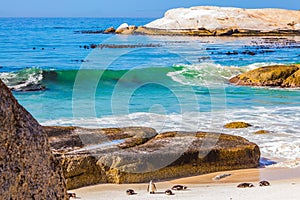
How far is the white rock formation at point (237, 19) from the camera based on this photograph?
7412cm

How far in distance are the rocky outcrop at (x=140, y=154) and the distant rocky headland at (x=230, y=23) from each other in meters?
59.3

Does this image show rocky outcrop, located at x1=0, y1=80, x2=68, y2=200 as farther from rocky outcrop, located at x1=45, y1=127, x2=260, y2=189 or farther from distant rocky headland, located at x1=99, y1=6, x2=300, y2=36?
distant rocky headland, located at x1=99, y1=6, x2=300, y2=36

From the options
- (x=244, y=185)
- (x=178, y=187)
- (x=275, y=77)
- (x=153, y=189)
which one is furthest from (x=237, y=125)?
(x=275, y=77)

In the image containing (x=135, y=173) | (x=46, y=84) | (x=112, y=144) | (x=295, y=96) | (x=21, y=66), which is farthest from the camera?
(x=21, y=66)

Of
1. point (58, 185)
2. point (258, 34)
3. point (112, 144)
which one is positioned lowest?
point (258, 34)

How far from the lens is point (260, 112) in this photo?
1748 centimetres

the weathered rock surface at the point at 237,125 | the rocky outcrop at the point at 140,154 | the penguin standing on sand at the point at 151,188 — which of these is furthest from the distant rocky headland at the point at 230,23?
the penguin standing on sand at the point at 151,188

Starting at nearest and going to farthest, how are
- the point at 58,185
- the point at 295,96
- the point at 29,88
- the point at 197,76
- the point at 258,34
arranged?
the point at 58,185, the point at 295,96, the point at 29,88, the point at 197,76, the point at 258,34

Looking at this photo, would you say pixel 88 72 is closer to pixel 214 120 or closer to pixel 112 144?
pixel 214 120

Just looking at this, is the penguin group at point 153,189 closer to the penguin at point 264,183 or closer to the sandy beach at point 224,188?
the sandy beach at point 224,188

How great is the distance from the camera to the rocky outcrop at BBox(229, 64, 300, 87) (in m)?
24.8

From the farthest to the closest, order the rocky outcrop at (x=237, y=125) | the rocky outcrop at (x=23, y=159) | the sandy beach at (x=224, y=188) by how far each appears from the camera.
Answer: the rocky outcrop at (x=237, y=125), the sandy beach at (x=224, y=188), the rocky outcrop at (x=23, y=159)

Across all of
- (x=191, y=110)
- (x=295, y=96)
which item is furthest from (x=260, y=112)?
(x=295, y=96)

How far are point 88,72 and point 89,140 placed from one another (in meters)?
21.3
